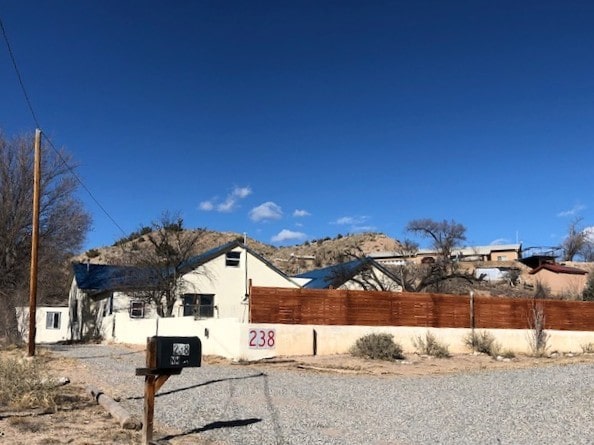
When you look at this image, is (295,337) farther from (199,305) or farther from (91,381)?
(199,305)

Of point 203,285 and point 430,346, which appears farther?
point 203,285

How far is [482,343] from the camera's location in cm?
2622

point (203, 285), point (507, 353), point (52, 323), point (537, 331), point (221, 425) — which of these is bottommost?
point (52, 323)

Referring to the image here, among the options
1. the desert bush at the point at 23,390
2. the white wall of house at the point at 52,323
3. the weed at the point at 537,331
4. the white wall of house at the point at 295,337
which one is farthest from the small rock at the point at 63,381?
the white wall of house at the point at 52,323

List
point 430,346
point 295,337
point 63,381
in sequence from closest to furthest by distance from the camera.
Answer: point 63,381 → point 295,337 → point 430,346

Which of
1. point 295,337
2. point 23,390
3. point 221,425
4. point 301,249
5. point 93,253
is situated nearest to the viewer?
point 221,425

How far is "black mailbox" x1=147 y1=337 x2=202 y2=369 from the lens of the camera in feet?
26.9

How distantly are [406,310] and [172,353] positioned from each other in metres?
18.4

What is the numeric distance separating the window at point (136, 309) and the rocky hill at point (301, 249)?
114 ft

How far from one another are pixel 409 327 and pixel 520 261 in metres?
64.5

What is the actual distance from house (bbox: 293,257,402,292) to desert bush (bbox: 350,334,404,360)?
14339mm

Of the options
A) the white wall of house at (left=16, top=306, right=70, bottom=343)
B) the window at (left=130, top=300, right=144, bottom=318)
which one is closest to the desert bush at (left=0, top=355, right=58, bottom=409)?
the window at (left=130, top=300, right=144, bottom=318)

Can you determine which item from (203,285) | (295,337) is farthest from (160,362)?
(203,285)

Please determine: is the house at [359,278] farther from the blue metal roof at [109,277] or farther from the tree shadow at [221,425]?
the tree shadow at [221,425]
